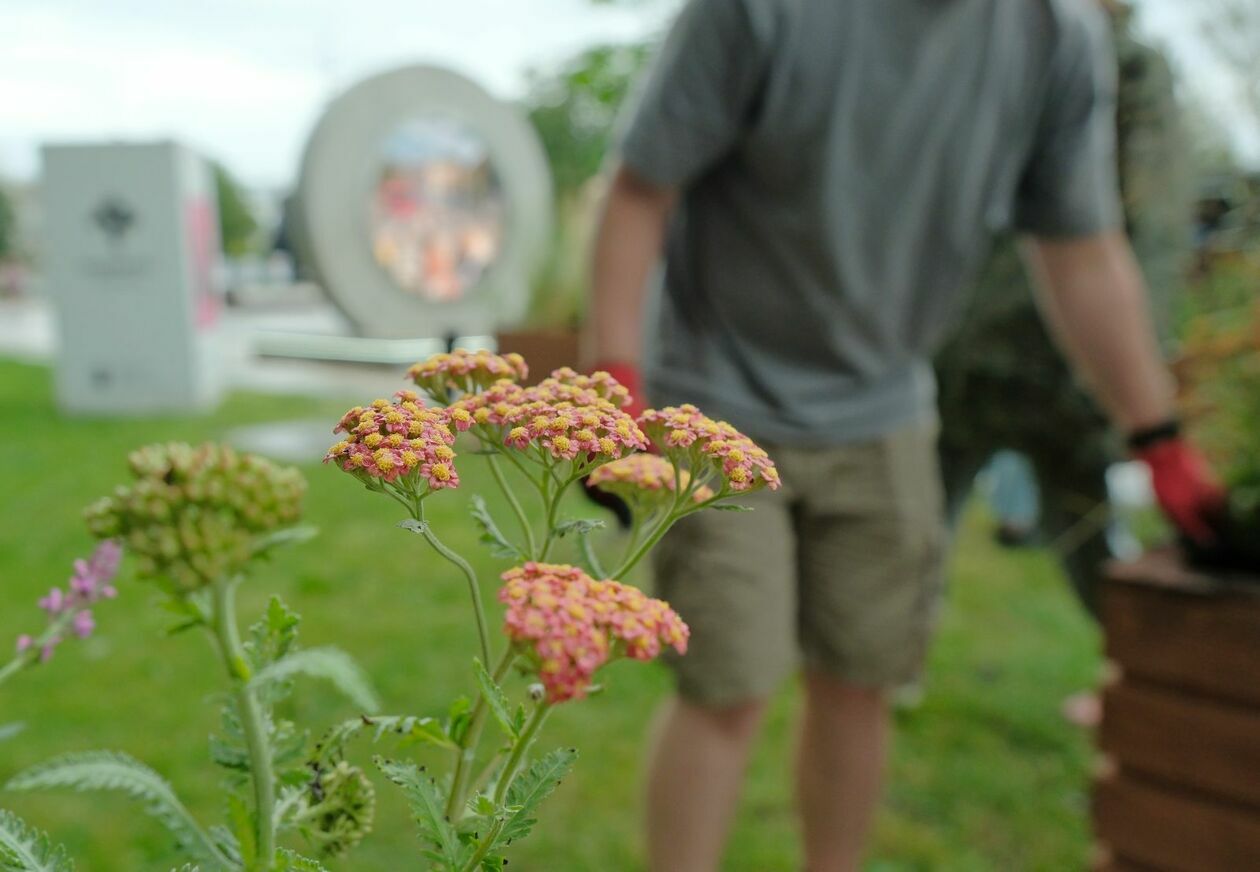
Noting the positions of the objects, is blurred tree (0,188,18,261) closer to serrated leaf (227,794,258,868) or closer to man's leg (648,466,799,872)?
man's leg (648,466,799,872)

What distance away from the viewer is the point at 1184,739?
4.58ft

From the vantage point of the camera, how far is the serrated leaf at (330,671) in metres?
0.25

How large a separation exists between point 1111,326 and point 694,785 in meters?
0.86

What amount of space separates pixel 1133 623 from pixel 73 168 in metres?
6.80

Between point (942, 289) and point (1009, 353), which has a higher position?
point (942, 289)

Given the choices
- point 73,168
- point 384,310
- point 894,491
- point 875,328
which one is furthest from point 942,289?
point 73,168

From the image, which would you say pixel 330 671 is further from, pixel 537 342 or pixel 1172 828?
pixel 537 342

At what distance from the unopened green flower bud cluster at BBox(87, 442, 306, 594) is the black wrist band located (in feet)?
4.63

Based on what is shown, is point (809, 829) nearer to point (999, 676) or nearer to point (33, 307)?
point (999, 676)

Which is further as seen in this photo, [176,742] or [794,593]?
[176,742]

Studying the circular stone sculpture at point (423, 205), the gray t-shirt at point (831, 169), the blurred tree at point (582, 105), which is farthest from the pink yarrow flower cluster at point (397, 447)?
the circular stone sculpture at point (423, 205)

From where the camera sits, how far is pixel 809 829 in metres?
1.51

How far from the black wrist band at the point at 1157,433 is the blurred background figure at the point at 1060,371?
0.63 meters

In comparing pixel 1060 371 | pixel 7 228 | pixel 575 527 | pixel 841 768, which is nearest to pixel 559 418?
pixel 575 527
